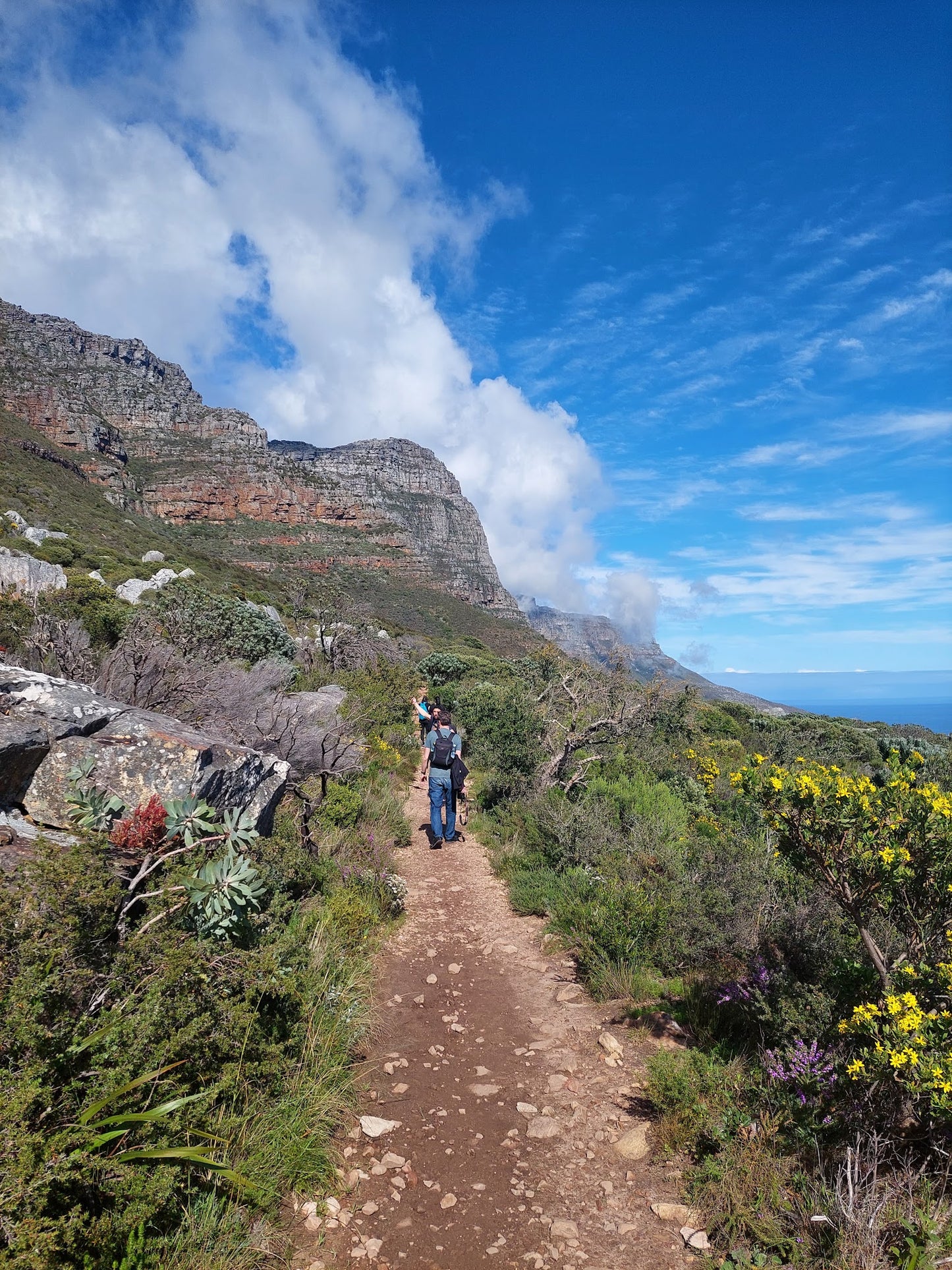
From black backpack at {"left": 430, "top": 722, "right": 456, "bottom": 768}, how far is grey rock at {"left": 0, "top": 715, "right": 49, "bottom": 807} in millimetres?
5725

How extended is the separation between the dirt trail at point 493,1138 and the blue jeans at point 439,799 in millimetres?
3284

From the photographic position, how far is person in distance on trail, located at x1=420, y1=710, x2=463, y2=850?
30.0 feet

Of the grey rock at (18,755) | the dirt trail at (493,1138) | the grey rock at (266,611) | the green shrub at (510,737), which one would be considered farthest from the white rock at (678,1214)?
the grey rock at (266,611)

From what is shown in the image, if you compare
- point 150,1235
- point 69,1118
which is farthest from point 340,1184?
point 69,1118

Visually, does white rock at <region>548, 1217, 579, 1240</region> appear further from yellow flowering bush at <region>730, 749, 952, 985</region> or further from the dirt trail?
yellow flowering bush at <region>730, 749, 952, 985</region>

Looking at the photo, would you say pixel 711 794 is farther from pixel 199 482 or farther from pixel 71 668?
pixel 199 482

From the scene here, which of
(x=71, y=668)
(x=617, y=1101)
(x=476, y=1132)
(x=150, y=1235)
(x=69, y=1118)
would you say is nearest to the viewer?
(x=69, y=1118)

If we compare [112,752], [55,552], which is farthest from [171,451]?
[112,752]

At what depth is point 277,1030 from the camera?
3.36 m

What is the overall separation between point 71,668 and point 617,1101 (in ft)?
22.0

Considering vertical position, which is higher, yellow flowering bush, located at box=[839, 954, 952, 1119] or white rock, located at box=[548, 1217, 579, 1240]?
yellow flowering bush, located at box=[839, 954, 952, 1119]

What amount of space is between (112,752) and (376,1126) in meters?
2.95

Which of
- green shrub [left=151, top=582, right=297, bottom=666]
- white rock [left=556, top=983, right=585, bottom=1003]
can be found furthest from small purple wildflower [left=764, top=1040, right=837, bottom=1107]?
green shrub [left=151, top=582, right=297, bottom=666]

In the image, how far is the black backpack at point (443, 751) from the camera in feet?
29.8
